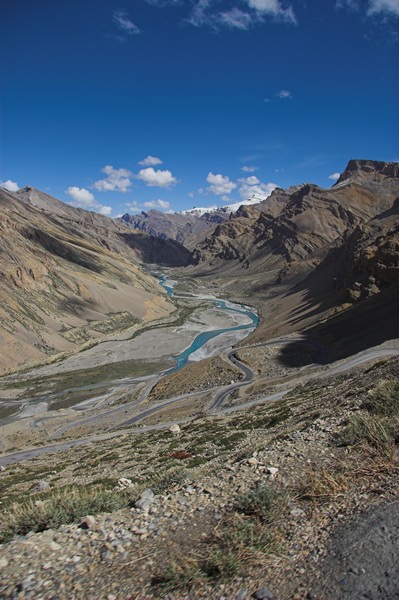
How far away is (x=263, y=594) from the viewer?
5.10 m

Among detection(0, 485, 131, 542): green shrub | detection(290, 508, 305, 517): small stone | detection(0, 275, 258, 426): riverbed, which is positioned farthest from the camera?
detection(0, 275, 258, 426): riverbed

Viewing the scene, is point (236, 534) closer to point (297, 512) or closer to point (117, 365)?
point (297, 512)

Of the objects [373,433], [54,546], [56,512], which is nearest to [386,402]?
[373,433]

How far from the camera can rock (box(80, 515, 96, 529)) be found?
289 inches

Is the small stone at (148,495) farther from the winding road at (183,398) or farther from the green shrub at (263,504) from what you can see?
the winding road at (183,398)

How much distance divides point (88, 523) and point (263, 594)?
376cm

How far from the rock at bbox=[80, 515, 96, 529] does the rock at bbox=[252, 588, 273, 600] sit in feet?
11.6

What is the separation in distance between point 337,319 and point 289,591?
81.9 meters

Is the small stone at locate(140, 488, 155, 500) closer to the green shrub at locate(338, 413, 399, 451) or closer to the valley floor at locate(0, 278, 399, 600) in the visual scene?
the valley floor at locate(0, 278, 399, 600)

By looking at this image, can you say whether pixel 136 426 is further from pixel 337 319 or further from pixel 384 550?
pixel 337 319

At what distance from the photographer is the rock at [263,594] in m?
5.07

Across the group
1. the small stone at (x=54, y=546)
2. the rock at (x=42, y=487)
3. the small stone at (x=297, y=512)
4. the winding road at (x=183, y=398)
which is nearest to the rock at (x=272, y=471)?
the small stone at (x=297, y=512)

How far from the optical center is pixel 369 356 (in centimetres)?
4925

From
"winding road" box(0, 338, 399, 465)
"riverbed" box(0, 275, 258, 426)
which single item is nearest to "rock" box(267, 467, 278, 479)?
"winding road" box(0, 338, 399, 465)
